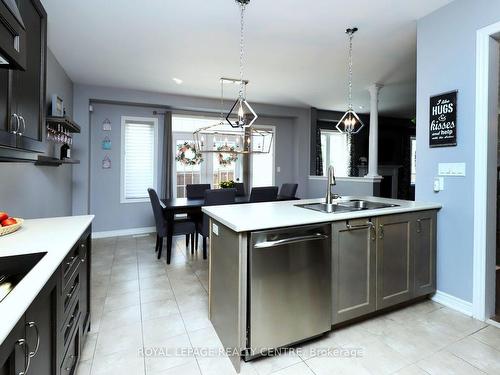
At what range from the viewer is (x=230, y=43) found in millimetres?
3150

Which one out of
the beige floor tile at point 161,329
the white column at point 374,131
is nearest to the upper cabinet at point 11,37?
the beige floor tile at point 161,329

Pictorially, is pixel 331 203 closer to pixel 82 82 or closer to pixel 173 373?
pixel 173 373

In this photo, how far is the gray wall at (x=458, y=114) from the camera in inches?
87.3

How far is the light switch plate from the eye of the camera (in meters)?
2.28

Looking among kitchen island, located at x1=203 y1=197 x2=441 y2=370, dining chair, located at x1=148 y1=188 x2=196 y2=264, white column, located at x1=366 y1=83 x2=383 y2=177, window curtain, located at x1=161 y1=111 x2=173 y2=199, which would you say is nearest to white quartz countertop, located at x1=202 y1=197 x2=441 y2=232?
kitchen island, located at x1=203 y1=197 x2=441 y2=370

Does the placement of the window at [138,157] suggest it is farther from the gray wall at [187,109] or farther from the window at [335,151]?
the window at [335,151]

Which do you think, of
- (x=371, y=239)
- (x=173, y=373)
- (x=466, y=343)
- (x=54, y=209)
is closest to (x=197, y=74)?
(x=54, y=209)

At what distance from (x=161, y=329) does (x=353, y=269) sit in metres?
1.55

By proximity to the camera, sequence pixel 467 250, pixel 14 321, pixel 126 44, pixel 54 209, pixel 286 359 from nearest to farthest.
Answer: pixel 14 321, pixel 286 359, pixel 467 250, pixel 126 44, pixel 54 209

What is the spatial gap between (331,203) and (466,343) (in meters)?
1.37

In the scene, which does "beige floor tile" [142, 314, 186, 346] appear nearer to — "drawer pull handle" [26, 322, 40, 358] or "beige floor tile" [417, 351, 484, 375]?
"drawer pull handle" [26, 322, 40, 358]

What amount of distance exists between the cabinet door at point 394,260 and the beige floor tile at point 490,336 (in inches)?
19.1

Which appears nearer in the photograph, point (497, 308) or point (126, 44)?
point (497, 308)

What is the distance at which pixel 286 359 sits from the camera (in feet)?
5.70
